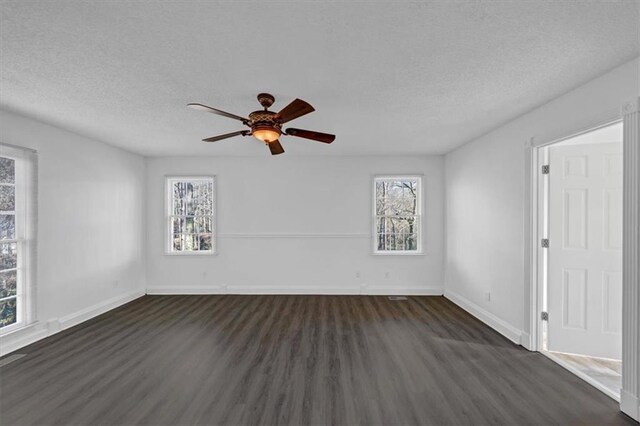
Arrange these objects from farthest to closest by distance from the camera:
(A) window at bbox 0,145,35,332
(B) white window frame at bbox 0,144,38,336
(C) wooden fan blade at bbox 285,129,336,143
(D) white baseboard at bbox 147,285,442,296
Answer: (D) white baseboard at bbox 147,285,442,296 < (B) white window frame at bbox 0,144,38,336 < (A) window at bbox 0,145,35,332 < (C) wooden fan blade at bbox 285,129,336,143

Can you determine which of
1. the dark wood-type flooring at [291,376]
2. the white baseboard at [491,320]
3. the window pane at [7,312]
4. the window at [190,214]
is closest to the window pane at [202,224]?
the window at [190,214]

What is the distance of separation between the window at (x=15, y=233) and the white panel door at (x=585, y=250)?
589 centimetres

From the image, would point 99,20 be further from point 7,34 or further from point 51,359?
point 51,359

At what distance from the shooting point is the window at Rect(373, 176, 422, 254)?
17.4ft

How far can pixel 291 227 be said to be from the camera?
532cm

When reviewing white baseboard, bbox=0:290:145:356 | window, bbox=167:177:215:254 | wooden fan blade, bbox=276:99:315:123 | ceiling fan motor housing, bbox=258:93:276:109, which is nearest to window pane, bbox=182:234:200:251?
window, bbox=167:177:215:254

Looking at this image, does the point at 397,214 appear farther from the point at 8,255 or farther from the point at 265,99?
the point at 8,255

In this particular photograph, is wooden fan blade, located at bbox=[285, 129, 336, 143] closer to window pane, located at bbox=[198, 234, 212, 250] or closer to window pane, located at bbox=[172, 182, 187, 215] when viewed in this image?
window pane, located at bbox=[198, 234, 212, 250]

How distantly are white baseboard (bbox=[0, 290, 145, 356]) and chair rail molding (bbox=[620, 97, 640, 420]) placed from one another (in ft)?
18.6

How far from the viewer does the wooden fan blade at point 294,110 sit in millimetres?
2049

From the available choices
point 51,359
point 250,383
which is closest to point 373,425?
point 250,383

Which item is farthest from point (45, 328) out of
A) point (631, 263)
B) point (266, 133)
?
point (631, 263)

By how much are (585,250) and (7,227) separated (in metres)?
6.24

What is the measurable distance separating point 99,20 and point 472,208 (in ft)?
15.1
